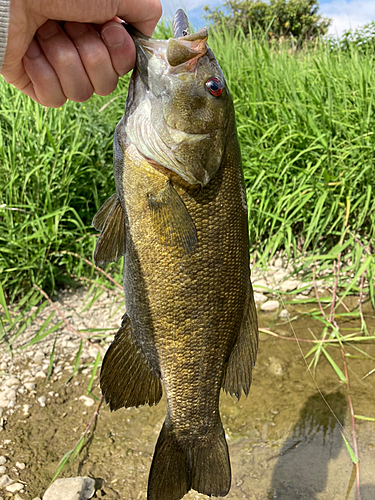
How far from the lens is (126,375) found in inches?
64.2

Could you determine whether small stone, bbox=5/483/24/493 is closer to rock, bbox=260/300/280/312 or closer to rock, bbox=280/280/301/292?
rock, bbox=260/300/280/312

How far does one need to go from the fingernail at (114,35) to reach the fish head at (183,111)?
0.20 meters

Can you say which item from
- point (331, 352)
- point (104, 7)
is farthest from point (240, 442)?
point (104, 7)

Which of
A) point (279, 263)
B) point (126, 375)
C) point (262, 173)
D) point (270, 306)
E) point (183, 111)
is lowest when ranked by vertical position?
point (270, 306)

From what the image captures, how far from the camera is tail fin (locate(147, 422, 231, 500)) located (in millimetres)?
1626

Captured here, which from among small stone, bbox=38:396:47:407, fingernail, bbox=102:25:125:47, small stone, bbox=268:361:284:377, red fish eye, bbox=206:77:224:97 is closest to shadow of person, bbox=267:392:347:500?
small stone, bbox=268:361:284:377

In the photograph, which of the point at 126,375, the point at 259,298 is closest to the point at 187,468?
the point at 126,375

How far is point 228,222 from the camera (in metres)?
1.47

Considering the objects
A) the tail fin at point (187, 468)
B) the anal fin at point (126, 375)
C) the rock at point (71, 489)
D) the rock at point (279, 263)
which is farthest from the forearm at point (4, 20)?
the rock at point (279, 263)

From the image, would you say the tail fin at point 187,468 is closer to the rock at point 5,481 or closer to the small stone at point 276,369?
the rock at point 5,481

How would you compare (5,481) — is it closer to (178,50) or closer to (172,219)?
(172,219)

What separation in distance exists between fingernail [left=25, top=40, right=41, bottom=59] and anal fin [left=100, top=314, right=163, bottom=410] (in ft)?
3.53

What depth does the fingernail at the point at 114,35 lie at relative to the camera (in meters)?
1.60

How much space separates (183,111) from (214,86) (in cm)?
13
